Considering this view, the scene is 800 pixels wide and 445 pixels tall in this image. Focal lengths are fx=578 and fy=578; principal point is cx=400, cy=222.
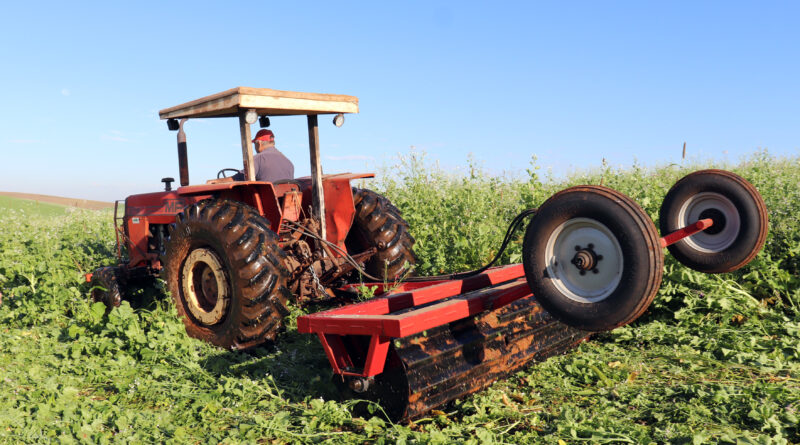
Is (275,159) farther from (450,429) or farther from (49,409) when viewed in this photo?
(450,429)

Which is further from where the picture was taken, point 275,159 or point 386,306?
point 275,159

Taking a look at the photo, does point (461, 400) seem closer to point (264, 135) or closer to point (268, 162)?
point (268, 162)

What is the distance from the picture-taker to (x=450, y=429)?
9.98 feet

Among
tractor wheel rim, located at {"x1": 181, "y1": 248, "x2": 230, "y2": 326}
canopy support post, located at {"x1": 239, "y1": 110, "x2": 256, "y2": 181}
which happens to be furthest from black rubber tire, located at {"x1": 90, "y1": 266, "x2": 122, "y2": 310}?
canopy support post, located at {"x1": 239, "y1": 110, "x2": 256, "y2": 181}

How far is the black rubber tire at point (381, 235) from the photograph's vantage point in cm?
545

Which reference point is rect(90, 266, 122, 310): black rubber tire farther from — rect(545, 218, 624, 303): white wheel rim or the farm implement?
rect(545, 218, 624, 303): white wheel rim

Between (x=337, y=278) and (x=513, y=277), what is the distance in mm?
1635

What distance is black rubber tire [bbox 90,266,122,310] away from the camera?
575cm

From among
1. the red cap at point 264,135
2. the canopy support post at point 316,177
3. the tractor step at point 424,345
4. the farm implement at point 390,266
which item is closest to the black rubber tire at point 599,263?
the farm implement at point 390,266

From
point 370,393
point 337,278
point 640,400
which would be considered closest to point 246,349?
point 337,278

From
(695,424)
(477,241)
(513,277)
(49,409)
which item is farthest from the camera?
(477,241)

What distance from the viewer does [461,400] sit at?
3521mm

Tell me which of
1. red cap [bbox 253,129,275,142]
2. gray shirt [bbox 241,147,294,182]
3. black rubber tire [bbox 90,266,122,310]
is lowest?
black rubber tire [bbox 90,266,122,310]

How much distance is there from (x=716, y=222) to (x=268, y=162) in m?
3.74
